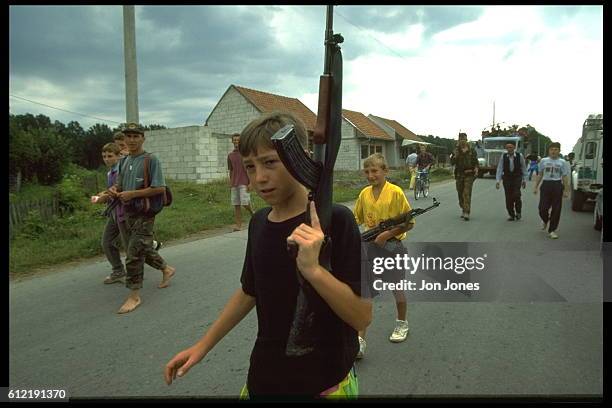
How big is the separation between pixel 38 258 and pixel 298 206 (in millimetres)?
4492

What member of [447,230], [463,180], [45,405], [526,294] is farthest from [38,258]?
[463,180]

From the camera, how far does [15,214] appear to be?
5.77 metres

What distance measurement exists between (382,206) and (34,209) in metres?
5.32

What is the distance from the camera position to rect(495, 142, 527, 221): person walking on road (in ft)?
25.3

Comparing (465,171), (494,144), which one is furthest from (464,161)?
(494,144)

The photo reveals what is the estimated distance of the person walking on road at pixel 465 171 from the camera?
7.69m

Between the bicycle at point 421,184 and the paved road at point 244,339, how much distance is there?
5.57 meters

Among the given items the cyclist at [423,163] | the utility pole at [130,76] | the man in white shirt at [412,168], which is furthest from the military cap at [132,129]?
the cyclist at [423,163]

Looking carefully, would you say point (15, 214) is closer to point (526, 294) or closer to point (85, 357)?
point (85, 357)

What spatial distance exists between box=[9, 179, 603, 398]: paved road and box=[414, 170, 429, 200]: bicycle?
557 cm

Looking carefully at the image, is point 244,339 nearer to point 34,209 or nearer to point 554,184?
point 34,209

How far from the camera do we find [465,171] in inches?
307

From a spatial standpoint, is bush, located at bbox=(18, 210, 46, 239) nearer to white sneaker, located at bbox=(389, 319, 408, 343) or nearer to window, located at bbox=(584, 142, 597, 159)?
white sneaker, located at bbox=(389, 319, 408, 343)

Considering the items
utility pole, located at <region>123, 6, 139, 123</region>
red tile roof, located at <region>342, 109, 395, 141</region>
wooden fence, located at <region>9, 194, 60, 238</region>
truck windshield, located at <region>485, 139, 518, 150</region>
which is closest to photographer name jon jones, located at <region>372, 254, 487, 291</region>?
red tile roof, located at <region>342, 109, 395, 141</region>
